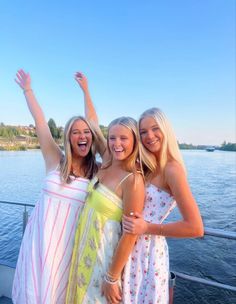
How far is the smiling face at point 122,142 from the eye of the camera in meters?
1.54

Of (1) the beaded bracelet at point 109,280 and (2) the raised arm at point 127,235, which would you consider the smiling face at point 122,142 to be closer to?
(2) the raised arm at point 127,235

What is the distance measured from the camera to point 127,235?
1407 millimetres

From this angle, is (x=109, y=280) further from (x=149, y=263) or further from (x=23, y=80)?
(x=23, y=80)

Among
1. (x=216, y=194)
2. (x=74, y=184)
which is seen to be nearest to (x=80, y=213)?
(x=74, y=184)

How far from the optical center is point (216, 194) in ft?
61.4

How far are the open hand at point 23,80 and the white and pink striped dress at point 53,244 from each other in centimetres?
96

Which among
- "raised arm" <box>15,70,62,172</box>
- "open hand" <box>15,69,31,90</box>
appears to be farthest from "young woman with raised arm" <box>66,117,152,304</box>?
"open hand" <box>15,69,31,90</box>

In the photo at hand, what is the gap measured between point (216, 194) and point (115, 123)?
737 inches

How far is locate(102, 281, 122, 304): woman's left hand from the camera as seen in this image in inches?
58.6

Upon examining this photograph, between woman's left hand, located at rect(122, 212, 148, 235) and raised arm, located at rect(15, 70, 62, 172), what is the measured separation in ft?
2.74

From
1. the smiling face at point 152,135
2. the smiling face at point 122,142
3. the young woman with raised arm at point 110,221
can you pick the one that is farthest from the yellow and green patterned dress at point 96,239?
the smiling face at point 152,135

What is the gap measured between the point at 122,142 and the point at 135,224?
0.46 meters

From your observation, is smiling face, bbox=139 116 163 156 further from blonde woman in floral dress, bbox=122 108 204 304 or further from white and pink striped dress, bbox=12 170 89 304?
white and pink striped dress, bbox=12 170 89 304

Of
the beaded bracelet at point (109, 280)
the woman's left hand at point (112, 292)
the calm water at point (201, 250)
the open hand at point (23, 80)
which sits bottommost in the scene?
the calm water at point (201, 250)
